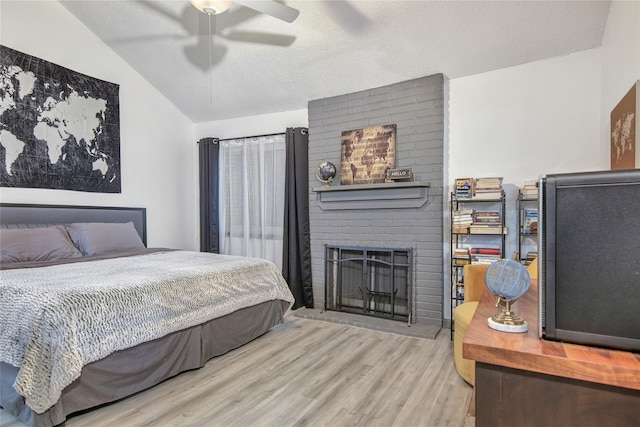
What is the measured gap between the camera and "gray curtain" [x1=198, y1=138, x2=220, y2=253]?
4.91 metres

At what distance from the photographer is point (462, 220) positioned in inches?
123

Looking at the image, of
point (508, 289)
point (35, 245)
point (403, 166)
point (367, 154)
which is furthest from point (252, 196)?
point (508, 289)

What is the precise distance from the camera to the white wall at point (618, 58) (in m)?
1.90

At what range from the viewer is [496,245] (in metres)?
3.19

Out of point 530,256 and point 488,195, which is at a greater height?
point 488,195

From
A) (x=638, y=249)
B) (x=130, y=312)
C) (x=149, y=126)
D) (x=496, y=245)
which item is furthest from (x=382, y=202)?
(x=149, y=126)

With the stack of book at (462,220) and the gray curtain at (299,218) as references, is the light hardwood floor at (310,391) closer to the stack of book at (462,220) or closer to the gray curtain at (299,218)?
the stack of book at (462,220)

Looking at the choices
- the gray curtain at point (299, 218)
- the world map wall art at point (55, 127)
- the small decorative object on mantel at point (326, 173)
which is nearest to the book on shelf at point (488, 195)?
the small decorative object on mantel at point (326, 173)

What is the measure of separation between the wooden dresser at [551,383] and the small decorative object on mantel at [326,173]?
313 cm

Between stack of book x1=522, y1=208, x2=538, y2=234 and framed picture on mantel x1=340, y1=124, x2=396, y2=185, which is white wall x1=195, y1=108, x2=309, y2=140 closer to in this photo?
framed picture on mantel x1=340, y1=124, x2=396, y2=185

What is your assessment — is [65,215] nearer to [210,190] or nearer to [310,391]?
[210,190]

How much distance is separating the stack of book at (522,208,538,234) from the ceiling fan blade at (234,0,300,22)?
7.98 ft

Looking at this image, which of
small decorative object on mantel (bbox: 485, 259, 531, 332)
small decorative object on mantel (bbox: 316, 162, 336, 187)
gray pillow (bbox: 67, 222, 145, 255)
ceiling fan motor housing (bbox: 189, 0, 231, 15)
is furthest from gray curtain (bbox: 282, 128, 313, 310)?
small decorative object on mantel (bbox: 485, 259, 531, 332)

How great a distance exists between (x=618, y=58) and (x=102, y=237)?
4541mm
